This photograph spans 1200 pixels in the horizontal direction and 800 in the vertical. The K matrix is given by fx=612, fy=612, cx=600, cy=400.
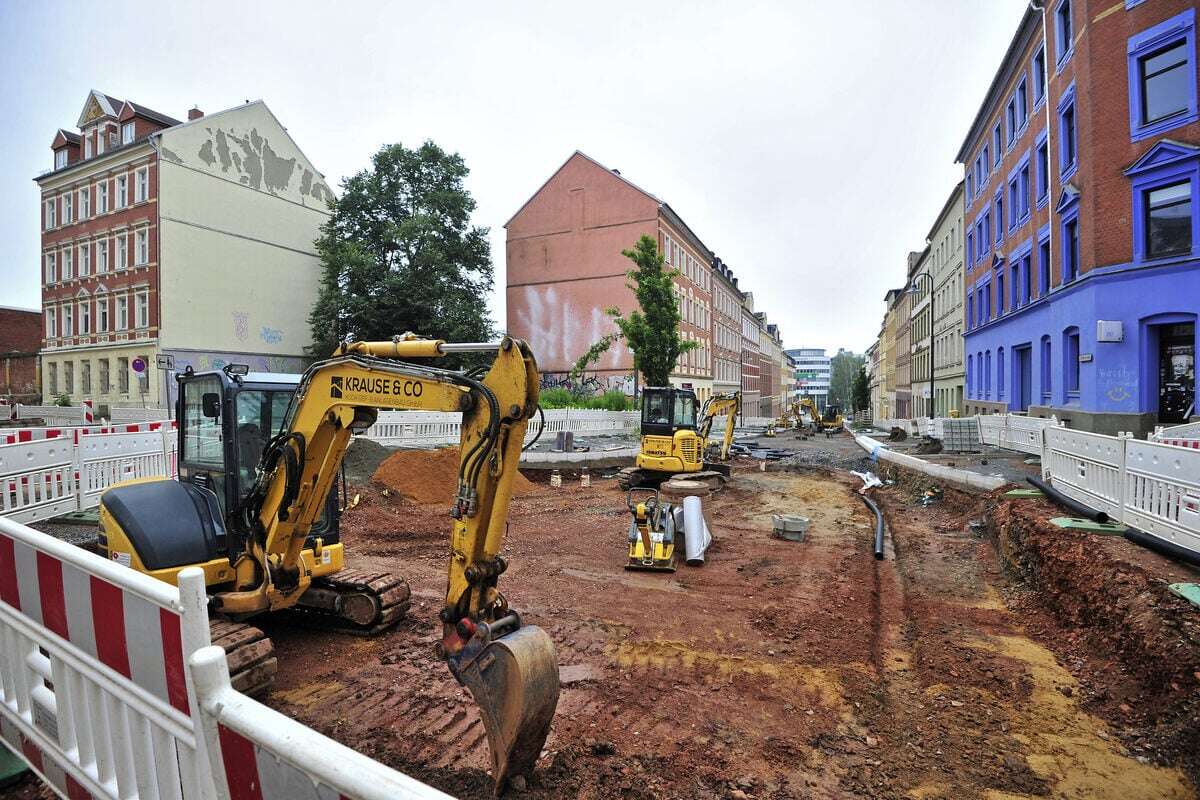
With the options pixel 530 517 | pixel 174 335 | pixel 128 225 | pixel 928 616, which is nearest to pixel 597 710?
pixel 928 616

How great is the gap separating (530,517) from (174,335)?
2737 cm

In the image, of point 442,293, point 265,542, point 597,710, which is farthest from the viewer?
point 442,293

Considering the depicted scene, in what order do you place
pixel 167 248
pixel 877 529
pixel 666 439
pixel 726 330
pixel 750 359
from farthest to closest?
pixel 750 359, pixel 726 330, pixel 167 248, pixel 666 439, pixel 877 529

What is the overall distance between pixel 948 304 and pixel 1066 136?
71.7ft

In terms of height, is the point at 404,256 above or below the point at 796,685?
above

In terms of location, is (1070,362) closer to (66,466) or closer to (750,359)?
(66,466)

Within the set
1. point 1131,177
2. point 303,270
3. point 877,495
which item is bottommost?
point 877,495

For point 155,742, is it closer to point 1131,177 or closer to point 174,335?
point 1131,177

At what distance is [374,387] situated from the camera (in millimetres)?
4574

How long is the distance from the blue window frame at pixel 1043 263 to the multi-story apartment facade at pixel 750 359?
41.8 m

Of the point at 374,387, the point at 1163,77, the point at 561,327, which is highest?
the point at 1163,77

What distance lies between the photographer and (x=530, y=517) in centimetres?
1313

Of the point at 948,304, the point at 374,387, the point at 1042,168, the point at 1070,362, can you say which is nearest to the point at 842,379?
the point at 948,304

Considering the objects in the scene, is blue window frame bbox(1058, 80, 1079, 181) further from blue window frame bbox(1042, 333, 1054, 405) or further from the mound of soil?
the mound of soil
